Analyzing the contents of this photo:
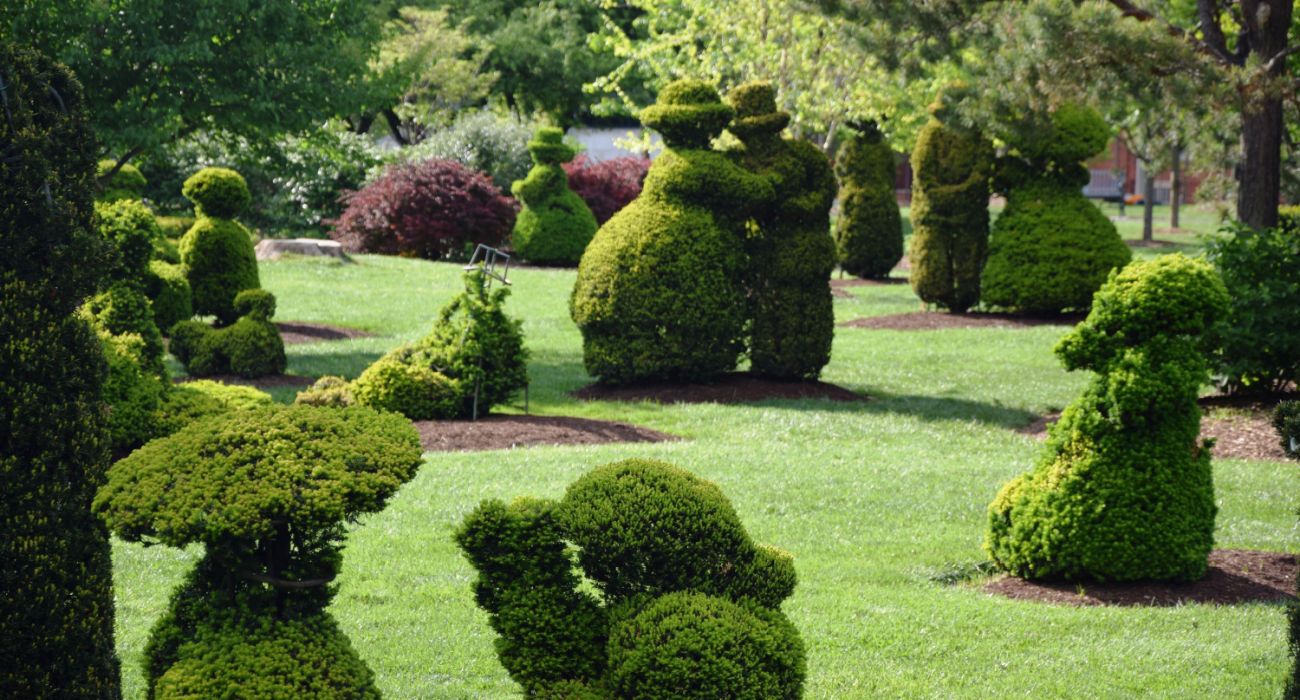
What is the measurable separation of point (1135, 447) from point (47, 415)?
5752mm

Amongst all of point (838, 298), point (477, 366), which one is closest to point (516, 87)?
point (838, 298)

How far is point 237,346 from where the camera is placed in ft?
51.1

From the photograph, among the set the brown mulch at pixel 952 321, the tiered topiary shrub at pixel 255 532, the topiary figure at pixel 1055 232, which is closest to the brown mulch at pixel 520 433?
the tiered topiary shrub at pixel 255 532

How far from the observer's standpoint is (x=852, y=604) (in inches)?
301

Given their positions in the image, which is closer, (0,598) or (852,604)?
(0,598)

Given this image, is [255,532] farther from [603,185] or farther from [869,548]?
[603,185]

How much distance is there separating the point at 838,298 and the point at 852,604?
17536 millimetres

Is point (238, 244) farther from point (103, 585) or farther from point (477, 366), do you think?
point (103, 585)

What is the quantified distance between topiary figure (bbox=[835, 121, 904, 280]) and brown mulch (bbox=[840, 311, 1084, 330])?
5747mm

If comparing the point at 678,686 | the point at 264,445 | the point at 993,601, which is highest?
the point at 264,445

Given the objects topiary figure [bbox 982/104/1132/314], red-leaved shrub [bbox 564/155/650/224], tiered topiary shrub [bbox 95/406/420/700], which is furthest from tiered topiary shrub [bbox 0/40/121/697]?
red-leaved shrub [bbox 564/155/650/224]

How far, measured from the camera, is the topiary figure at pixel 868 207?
2734cm

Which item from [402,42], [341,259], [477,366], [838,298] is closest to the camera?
[477,366]

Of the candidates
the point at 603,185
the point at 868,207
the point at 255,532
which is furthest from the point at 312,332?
the point at 255,532
